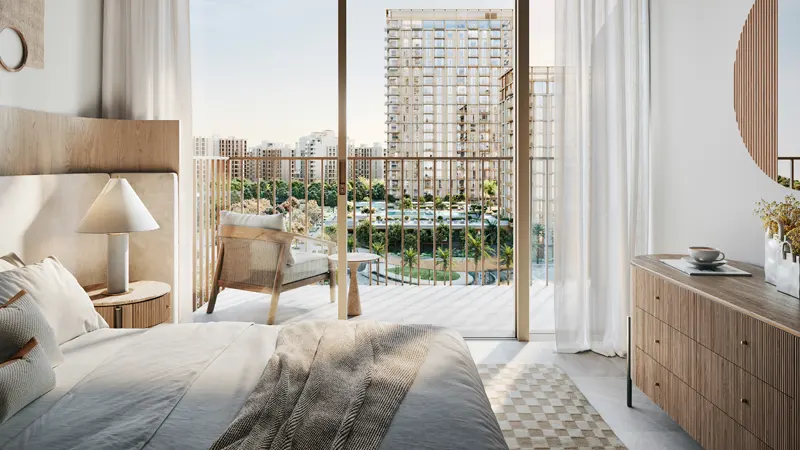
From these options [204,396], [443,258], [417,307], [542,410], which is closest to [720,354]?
[542,410]

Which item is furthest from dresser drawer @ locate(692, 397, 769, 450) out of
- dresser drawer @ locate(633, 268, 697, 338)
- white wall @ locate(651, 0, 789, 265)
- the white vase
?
white wall @ locate(651, 0, 789, 265)

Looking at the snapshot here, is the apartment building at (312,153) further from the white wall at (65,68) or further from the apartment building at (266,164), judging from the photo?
the white wall at (65,68)

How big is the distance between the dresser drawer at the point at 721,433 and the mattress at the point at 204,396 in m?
0.87

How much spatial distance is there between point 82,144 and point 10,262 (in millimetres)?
1062

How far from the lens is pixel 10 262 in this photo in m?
2.19

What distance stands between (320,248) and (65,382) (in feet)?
7.17

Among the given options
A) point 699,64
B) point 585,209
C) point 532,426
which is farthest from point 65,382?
point 699,64

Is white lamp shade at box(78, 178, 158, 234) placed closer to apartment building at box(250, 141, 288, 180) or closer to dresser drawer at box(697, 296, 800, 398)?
apartment building at box(250, 141, 288, 180)

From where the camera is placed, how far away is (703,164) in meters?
2.85

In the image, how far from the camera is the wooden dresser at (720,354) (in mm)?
1563

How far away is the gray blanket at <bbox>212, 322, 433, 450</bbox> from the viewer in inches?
50.1

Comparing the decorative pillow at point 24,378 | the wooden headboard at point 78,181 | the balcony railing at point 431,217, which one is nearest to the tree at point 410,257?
the balcony railing at point 431,217

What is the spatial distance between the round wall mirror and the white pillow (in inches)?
114

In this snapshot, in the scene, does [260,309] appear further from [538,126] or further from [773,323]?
[773,323]
